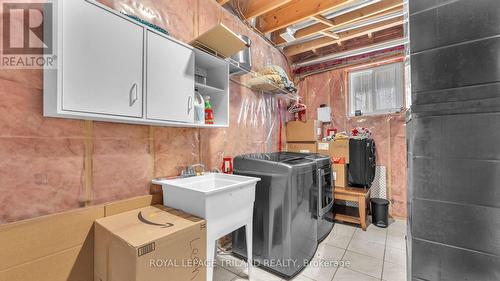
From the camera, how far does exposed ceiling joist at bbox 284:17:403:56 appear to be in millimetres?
2760

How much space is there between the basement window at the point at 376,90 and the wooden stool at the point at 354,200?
1.31 meters

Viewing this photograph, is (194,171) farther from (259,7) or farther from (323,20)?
(323,20)

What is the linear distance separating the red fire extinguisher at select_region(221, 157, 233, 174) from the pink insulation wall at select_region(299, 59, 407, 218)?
7.48ft

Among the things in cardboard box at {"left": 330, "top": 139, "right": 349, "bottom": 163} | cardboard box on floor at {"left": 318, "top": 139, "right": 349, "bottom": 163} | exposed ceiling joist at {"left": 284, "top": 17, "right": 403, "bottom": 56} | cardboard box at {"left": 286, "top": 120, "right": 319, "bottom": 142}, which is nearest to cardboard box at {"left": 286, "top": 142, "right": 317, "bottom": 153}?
cardboard box at {"left": 286, "top": 120, "right": 319, "bottom": 142}

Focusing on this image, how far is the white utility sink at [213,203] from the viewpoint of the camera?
1.38 m

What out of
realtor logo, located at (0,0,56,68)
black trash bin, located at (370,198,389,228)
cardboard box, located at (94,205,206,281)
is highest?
realtor logo, located at (0,0,56,68)

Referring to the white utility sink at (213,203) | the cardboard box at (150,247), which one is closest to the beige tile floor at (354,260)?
the white utility sink at (213,203)

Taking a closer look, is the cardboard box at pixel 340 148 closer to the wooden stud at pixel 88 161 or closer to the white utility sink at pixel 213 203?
the white utility sink at pixel 213 203

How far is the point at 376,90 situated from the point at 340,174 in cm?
154

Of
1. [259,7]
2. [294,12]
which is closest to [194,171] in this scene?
[259,7]

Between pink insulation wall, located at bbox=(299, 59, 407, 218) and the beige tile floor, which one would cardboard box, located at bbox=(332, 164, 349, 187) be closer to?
the beige tile floor

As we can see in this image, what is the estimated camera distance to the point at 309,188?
2076 mm

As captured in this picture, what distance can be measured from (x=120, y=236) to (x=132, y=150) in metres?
0.68

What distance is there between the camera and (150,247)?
1.02 metres
